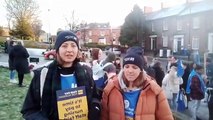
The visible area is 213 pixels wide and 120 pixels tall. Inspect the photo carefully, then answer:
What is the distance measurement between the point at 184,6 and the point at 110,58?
164 ft

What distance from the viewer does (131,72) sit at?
3.40 m

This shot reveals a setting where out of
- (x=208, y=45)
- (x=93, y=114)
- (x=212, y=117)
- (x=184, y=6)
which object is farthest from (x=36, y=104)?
(x=184, y=6)

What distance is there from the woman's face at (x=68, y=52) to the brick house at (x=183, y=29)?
124 ft

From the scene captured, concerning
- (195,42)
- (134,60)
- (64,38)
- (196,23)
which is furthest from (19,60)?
(196,23)

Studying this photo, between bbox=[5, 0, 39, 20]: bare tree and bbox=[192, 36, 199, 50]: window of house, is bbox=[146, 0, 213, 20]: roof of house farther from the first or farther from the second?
bbox=[5, 0, 39, 20]: bare tree

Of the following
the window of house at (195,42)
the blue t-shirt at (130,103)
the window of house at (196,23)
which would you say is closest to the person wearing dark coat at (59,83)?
the blue t-shirt at (130,103)

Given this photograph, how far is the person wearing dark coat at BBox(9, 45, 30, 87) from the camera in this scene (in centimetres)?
1215

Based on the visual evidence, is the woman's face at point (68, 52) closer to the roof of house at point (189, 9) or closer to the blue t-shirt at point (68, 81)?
the blue t-shirt at point (68, 81)

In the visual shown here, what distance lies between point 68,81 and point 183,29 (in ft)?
162

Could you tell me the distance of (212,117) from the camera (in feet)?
25.1

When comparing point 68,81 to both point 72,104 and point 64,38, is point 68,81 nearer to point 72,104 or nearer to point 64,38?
point 72,104

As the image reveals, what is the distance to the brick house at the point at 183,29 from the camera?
4369 centimetres

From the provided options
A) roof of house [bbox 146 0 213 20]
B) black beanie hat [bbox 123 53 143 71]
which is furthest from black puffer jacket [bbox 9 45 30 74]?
roof of house [bbox 146 0 213 20]

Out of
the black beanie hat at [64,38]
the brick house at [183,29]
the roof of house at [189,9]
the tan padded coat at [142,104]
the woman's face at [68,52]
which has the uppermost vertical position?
the roof of house at [189,9]
